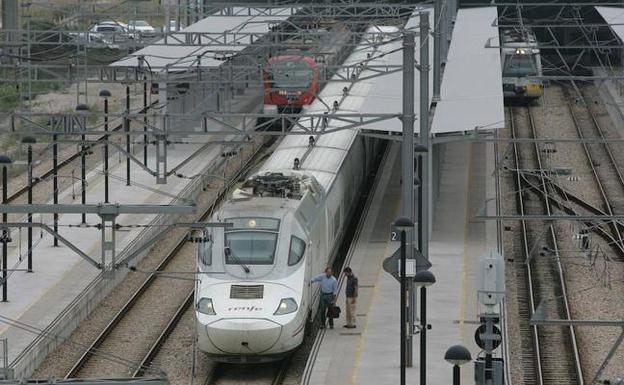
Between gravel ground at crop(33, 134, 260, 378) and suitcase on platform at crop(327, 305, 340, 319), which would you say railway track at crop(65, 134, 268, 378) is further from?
suitcase on platform at crop(327, 305, 340, 319)

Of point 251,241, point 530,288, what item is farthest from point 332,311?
point 530,288

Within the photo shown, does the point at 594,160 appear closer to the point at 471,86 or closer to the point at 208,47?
the point at 471,86

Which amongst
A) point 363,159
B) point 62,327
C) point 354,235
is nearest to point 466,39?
point 363,159

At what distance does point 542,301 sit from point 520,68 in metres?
40.7

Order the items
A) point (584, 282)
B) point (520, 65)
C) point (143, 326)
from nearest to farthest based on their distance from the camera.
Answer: point (143, 326), point (584, 282), point (520, 65)

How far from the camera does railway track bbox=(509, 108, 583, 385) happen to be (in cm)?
2764

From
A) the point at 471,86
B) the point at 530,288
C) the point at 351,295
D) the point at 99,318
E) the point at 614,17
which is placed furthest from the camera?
the point at 614,17

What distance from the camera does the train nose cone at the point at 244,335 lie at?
2595 centimetres

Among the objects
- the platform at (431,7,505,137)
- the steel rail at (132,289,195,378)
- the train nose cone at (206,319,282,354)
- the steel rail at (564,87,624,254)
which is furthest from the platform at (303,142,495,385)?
the steel rail at (564,87,624,254)

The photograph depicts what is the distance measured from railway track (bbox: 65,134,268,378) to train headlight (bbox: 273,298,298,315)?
1701mm

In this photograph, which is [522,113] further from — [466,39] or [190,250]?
[190,250]

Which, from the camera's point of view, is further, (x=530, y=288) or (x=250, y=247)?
(x=530, y=288)

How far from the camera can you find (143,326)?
30969 millimetres

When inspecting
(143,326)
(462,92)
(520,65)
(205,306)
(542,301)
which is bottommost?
(143,326)
